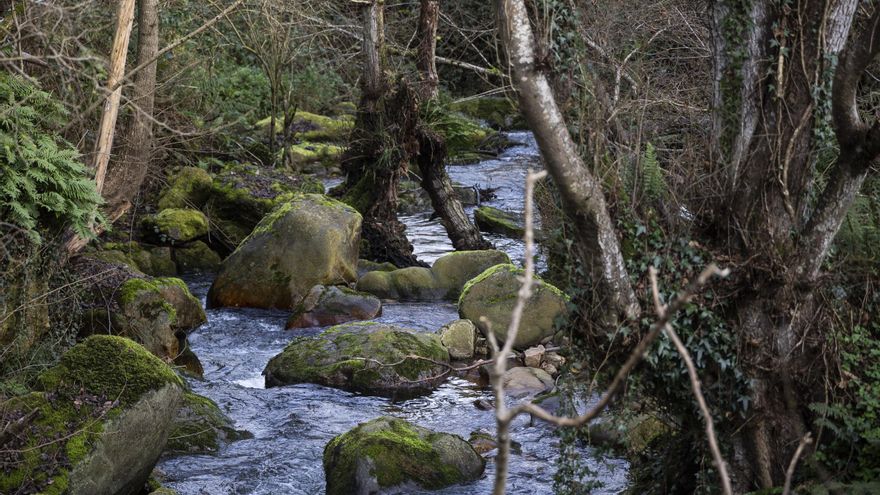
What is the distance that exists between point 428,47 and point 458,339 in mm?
6551

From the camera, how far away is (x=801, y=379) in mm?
6277

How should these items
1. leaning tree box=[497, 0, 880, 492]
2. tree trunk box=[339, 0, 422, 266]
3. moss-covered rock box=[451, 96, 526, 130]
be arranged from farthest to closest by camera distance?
moss-covered rock box=[451, 96, 526, 130]
tree trunk box=[339, 0, 422, 266]
leaning tree box=[497, 0, 880, 492]

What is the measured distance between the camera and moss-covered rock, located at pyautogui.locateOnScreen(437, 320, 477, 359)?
38.3 feet

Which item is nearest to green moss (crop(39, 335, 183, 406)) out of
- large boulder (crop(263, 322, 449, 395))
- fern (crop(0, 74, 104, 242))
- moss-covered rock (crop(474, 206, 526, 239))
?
fern (crop(0, 74, 104, 242))

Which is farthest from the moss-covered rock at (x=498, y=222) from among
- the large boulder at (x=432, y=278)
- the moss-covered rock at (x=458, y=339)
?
the moss-covered rock at (x=458, y=339)

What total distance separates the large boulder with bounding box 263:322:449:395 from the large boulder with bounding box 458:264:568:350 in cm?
101

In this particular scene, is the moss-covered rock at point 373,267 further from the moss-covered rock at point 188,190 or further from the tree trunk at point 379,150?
the moss-covered rock at point 188,190

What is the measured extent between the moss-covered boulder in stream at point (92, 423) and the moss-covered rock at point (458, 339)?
14.9 ft

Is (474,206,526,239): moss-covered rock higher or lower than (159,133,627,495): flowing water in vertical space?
higher

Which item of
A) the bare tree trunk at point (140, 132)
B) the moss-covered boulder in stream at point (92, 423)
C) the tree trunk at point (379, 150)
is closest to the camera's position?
the moss-covered boulder in stream at point (92, 423)

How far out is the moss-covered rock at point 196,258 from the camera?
1513 centimetres

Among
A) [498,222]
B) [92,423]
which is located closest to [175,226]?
[498,222]

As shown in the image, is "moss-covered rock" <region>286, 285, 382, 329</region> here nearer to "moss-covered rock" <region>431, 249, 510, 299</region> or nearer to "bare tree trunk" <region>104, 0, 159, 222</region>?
"moss-covered rock" <region>431, 249, 510, 299</region>

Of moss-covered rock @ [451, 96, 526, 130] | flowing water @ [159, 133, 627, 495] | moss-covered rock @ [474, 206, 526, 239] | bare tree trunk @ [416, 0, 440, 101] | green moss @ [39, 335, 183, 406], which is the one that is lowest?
flowing water @ [159, 133, 627, 495]
